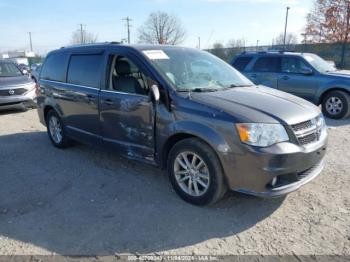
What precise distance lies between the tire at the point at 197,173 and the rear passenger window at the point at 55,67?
9.42 ft

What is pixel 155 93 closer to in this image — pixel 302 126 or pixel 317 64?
pixel 302 126

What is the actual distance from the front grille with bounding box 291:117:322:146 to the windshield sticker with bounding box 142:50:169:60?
6.31 feet

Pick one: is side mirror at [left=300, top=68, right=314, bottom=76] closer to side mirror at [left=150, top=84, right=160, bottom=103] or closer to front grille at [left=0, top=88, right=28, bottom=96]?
side mirror at [left=150, top=84, right=160, bottom=103]

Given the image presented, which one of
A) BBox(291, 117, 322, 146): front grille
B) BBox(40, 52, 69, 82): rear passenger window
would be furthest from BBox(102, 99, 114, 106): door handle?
BBox(291, 117, 322, 146): front grille

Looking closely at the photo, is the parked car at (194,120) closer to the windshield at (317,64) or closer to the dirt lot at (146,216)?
the dirt lot at (146,216)

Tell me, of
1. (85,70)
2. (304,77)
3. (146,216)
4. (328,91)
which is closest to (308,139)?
(146,216)

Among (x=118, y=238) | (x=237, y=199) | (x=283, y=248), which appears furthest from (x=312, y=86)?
(x=118, y=238)

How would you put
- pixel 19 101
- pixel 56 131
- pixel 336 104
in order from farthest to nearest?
pixel 19 101 < pixel 336 104 < pixel 56 131

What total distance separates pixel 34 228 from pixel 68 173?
1.58m

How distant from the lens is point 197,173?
3754mm

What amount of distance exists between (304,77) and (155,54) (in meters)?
6.11

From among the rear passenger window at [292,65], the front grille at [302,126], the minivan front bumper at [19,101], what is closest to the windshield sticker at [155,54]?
the front grille at [302,126]

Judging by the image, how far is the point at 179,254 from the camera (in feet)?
9.82

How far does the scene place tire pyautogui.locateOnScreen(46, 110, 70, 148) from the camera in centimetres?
598
